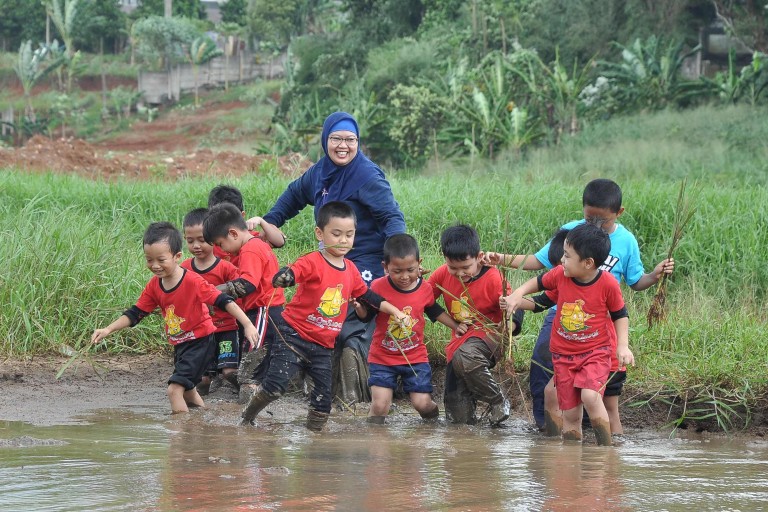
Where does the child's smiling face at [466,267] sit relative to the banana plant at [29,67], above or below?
below

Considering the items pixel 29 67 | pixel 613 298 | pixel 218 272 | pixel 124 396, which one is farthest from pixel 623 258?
pixel 29 67

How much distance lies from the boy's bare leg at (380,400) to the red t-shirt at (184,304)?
1.06 meters

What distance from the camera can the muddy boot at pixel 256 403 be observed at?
566cm

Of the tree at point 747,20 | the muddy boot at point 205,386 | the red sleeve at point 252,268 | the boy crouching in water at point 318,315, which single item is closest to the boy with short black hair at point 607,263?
the boy crouching in water at point 318,315

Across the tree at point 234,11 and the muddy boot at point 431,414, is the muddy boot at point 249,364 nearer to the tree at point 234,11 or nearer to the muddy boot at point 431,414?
the muddy boot at point 431,414

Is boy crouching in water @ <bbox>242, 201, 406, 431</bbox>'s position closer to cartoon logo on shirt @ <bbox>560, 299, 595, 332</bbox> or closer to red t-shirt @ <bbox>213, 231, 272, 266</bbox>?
cartoon logo on shirt @ <bbox>560, 299, 595, 332</bbox>

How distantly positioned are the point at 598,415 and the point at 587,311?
54 cm

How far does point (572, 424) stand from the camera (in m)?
5.48

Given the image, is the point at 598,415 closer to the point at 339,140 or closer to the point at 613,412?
the point at 613,412

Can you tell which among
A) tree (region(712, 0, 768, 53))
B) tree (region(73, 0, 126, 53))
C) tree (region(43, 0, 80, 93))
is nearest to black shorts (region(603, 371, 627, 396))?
tree (region(712, 0, 768, 53))

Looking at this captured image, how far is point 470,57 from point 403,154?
14.2ft

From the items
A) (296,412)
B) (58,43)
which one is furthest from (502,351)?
(58,43)

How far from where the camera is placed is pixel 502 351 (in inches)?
237

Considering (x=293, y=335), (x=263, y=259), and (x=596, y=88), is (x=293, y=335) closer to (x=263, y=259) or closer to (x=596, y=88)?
(x=263, y=259)
